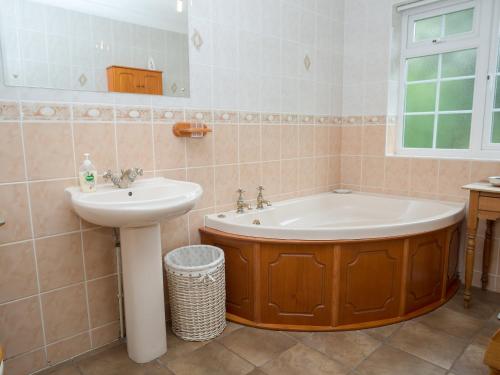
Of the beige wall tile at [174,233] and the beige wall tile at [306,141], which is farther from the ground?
the beige wall tile at [306,141]

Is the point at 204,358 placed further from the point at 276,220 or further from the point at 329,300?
the point at 276,220

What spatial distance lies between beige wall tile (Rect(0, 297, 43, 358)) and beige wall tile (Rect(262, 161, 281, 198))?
1.63 meters

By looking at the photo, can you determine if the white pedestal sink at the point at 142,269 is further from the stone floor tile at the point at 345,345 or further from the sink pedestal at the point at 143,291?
the stone floor tile at the point at 345,345

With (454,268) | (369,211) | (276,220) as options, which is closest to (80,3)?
(276,220)

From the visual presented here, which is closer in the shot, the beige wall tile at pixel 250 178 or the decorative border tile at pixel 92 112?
the decorative border tile at pixel 92 112

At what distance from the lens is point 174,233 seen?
2186 millimetres

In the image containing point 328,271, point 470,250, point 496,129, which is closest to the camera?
point 328,271

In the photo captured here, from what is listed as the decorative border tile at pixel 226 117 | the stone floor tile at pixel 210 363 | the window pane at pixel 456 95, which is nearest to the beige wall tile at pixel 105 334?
the stone floor tile at pixel 210 363

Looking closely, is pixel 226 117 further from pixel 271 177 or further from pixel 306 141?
pixel 306 141

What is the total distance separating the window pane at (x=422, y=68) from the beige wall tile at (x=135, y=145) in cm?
227

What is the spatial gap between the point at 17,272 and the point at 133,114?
→ 0.95m

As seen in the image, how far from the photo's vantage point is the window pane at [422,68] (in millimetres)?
2896

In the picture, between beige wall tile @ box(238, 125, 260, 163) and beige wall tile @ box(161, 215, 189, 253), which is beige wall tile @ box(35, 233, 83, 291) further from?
beige wall tile @ box(238, 125, 260, 163)

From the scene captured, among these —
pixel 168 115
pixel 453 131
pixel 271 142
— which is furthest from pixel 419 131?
pixel 168 115
